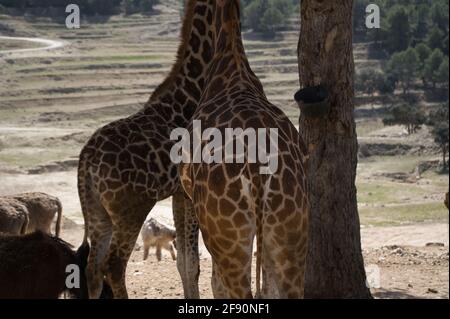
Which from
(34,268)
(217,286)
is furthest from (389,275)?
(217,286)

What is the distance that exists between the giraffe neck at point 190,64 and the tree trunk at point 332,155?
0.93 m

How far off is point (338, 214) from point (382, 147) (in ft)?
89.8

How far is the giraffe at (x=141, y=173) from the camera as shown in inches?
261

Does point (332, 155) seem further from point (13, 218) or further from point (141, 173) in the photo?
point (13, 218)

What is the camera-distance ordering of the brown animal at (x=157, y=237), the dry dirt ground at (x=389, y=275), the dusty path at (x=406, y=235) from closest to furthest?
the dry dirt ground at (x=389, y=275), the brown animal at (x=157, y=237), the dusty path at (x=406, y=235)

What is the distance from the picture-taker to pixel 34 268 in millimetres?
6410

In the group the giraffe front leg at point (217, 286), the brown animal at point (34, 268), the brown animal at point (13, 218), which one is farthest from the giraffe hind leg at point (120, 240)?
the brown animal at point (13, 218)

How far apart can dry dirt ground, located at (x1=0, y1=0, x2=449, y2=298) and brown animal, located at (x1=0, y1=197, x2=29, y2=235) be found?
1477 millimetres

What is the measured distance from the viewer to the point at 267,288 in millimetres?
4906

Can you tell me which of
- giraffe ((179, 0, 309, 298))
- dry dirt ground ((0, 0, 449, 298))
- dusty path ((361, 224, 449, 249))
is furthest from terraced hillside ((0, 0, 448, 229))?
giraffe ((179, 0, 309, 298))

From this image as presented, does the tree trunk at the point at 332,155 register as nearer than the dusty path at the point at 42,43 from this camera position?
Yes

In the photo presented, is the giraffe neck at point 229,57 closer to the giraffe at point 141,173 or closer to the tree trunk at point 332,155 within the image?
the giraffe at point 141,173

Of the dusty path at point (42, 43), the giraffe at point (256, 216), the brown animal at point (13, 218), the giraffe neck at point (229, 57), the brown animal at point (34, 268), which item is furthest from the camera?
the dusty path at point (42, 43)

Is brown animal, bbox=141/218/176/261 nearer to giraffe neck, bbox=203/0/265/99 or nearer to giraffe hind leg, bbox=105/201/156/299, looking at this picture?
giraffe hind leg, bbox=105/201/156/299
